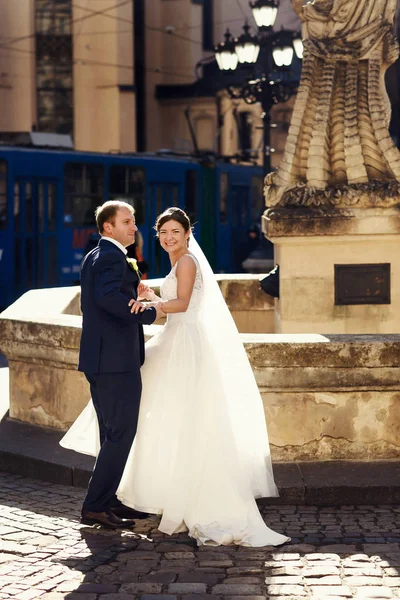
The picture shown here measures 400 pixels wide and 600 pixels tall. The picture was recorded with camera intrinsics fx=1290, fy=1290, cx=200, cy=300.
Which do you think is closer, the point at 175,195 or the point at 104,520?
the point at 104,520

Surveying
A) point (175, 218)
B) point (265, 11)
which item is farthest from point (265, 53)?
point (175, 218)

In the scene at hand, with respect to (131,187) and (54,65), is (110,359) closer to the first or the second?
(131,187)

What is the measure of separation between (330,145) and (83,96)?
114 ft

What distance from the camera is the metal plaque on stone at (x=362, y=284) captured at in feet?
34.0

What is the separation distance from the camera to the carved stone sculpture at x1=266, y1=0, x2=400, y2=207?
33.7 ft

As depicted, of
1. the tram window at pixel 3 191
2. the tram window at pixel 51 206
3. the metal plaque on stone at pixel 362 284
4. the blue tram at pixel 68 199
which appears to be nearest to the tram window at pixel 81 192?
the blue tram at pixel 68 199

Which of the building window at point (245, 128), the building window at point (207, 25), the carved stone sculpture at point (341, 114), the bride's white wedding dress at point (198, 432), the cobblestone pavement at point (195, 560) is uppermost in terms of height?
the building window at point (207, 25)

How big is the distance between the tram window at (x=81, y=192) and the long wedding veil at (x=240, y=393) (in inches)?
651

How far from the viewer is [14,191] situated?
22.2 metres

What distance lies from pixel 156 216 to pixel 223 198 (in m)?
4.26

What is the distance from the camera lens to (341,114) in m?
10.5

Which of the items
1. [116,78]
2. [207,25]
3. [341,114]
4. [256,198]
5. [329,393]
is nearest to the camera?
[329,393]

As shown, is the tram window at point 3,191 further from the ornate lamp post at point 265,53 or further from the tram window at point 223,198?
the tram window at point 223,198

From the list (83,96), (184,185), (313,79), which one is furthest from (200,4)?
(313,79)
